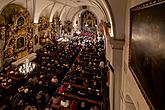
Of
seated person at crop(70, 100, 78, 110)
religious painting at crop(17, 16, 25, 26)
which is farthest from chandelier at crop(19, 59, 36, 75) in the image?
seated person at crop(70, 100, 78, 110)

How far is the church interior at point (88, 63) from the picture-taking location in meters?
2.84

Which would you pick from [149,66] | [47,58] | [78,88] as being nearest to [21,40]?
[47,58]

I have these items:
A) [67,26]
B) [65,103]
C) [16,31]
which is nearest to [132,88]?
[65,103]

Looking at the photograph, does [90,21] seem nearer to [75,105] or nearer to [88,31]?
[88,31]

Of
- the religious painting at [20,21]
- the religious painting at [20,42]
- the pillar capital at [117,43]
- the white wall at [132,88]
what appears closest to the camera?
the white wall at [132,88]

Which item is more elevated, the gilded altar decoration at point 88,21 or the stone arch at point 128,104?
the gilded altar decoration at point 88,21

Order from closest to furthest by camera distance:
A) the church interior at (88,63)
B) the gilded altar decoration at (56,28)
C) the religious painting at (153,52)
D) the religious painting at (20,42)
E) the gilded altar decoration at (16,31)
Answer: the religious painting at (153,52), the church interior at (88,63), the gilded altar decoration at (16,31), the religious painting at (20,42), the gilded altar decoration at (56,28)

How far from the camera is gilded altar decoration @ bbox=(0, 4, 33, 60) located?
41.0 ft

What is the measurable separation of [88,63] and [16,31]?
18.0 feet

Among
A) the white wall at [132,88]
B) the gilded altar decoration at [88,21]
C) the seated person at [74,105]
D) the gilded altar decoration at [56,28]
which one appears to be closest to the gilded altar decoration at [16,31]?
the seated person at [74,105]

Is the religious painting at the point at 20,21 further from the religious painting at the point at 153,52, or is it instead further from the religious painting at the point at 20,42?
the religious painting at the point at 153,52

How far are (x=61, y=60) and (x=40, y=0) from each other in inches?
181

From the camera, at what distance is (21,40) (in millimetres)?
14688

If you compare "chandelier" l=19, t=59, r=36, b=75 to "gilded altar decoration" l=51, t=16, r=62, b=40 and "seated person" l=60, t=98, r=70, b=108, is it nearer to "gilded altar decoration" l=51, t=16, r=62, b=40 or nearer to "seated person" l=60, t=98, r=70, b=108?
"seated person" l=60, t=98, r=70, b=108
